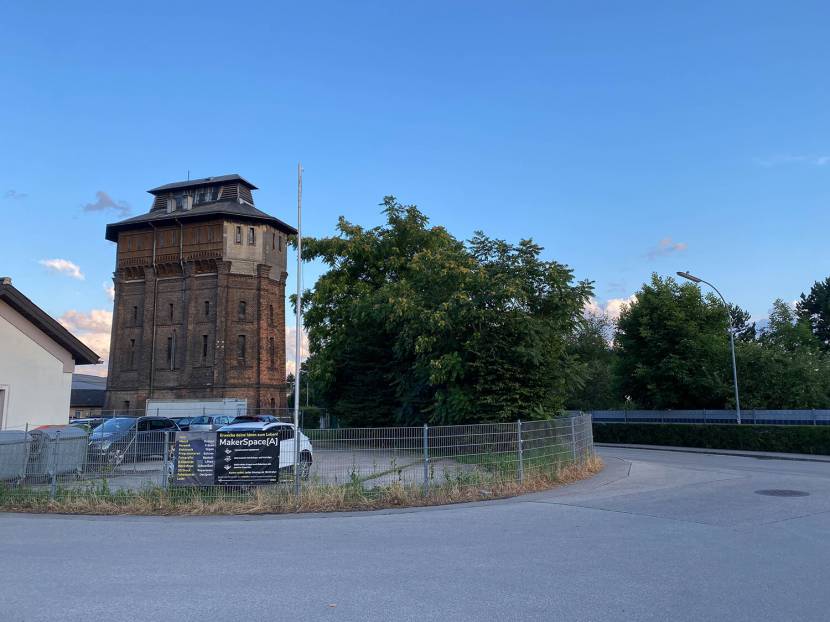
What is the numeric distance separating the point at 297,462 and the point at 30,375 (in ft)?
40.1

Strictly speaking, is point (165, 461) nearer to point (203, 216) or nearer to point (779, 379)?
point (779, 379)

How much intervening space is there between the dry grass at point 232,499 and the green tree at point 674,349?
2467 centimetres

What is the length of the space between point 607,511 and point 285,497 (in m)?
5.96

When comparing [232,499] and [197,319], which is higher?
[197,319]

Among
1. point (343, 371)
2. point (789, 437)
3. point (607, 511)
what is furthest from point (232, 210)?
point (607, 511)

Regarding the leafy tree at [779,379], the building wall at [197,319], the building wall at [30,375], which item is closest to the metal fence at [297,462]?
the building wall at [30,375]

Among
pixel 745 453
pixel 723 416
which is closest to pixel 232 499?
pixel 745 453

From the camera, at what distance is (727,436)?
28.6 metres

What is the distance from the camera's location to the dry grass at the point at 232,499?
11500 mm

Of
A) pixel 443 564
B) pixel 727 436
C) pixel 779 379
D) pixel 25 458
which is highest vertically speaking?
pixel 779 379

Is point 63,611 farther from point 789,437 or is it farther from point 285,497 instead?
point 789,437

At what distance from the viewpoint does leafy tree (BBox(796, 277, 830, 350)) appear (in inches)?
2502

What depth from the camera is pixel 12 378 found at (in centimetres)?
1888

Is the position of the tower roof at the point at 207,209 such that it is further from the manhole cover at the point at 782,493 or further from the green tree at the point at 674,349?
the manhole cover at the point at 782,493
